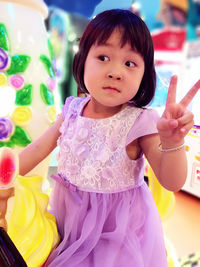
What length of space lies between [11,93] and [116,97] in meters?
0.37

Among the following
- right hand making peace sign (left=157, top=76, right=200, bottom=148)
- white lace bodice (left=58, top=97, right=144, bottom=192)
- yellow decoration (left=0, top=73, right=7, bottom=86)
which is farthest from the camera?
yellow decoration (left=0, top=73, right=7, bottom=86)

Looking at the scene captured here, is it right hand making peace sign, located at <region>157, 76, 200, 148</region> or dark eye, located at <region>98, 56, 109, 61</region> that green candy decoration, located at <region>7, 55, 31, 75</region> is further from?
right hand making peace sign, located at <region>157, 76, 200, 148</region>

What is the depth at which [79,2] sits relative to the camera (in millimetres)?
521

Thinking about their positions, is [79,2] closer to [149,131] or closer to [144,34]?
[144,34]

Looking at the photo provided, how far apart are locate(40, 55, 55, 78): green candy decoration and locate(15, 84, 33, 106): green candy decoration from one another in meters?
0.08

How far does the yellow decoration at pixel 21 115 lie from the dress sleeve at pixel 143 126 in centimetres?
36

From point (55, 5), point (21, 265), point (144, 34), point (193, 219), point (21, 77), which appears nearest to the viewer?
point (21, 265)

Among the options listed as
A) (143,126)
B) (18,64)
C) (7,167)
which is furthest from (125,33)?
(18,64)

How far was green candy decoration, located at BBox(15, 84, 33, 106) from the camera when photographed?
70 centimetres

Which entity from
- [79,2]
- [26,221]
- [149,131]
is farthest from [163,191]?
[79,2]

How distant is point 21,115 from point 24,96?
2.0 inches

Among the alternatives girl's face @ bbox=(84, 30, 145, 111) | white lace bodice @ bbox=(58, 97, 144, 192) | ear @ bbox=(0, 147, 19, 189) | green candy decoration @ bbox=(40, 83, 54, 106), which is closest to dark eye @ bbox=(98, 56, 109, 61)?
girl's face @ bbox=(84, 30, 145, 111)

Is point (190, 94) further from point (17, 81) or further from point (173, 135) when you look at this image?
point (17, 81)

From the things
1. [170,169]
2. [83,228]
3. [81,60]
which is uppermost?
[81,60]
